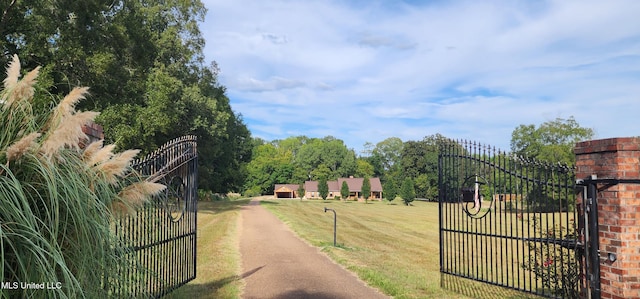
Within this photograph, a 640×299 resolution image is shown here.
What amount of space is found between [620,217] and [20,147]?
5780 mm

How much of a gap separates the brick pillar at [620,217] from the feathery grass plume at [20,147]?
573 centimetres

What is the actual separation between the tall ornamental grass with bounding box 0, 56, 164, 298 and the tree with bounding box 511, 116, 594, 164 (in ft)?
179

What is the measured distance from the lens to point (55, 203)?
2.34 meters

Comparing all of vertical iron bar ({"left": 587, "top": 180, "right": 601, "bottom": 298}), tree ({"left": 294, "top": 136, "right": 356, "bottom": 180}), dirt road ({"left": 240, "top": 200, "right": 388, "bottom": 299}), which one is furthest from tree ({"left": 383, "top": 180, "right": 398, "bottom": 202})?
vertical iron bar ({"left": 587, "top": 180, "right": 601, "bottom": 298})

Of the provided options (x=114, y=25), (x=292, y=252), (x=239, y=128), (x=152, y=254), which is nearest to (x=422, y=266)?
(x=292, y=252)

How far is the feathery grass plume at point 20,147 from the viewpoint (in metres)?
2.20

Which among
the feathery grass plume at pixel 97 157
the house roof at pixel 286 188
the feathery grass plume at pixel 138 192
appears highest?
the feathery grass plume at pixel 97 157

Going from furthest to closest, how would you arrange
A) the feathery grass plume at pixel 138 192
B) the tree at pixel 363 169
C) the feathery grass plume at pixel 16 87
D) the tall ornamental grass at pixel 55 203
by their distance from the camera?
the tree at pixel 363 169 < the feathery grass plume at pixel 138 192 < the feathery grass plume at pixel 16 87 < the tall ornamental grass at pixel 55 203

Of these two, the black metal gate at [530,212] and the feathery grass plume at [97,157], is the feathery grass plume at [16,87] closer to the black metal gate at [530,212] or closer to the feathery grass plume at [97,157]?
the feathery grass plume at [97,157]

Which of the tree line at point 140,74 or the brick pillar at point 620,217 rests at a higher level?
the tree line at point 140,74

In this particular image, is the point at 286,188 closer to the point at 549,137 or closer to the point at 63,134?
the point at 549,137

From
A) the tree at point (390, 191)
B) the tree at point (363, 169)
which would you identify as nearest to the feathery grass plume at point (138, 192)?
the tree at point (390, 191)

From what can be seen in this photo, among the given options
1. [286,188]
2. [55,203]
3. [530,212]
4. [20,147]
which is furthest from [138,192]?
[286,188]

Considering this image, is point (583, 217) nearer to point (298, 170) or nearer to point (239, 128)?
point (239, 128)
